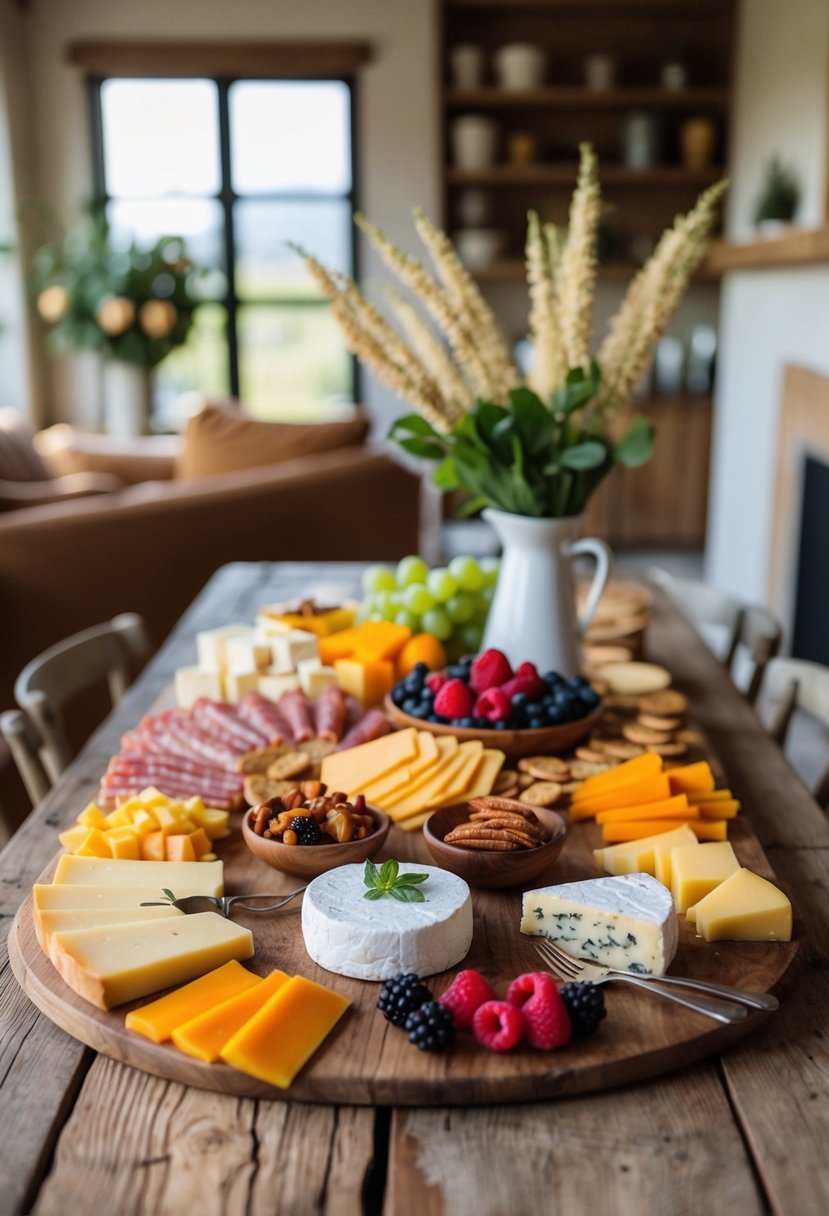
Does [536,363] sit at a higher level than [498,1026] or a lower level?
higher

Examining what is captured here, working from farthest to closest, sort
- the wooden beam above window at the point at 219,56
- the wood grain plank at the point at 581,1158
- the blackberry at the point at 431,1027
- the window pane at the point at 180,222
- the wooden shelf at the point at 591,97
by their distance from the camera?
the window pane at the point at 180,222 < the wooden beam above window at the point at 219,56 < the wooden shelf at the point at 591,97 < the blackberry at the point at 431,1027 < the wood grain plank at the point at 581,1158

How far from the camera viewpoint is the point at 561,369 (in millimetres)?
1716

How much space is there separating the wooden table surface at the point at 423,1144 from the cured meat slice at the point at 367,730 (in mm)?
592

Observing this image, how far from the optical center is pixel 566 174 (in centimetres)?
648

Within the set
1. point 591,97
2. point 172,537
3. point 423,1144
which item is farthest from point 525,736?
point 591,97

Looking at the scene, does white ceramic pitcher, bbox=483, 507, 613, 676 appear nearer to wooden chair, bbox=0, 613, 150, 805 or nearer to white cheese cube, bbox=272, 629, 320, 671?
white cheese cube, bbox=272, 629, 320, 671

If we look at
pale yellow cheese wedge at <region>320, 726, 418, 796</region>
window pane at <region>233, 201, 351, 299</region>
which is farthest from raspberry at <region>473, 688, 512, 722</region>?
window pane at <region>233, 201, 351, 299</region>

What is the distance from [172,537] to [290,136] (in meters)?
4.33

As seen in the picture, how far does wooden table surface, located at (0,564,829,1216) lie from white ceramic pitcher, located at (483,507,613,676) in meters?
0.75

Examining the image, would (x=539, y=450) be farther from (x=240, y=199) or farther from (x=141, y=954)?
(x=240, y=199)

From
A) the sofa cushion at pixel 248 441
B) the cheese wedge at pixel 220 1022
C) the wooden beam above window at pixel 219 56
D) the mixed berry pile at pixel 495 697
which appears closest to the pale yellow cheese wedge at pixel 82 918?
the cheese wedge at pixel 220 1022

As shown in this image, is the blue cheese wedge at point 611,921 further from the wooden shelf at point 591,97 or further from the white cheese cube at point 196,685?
the wooden shelf at point 591,97

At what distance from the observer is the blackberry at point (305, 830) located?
1.18 m

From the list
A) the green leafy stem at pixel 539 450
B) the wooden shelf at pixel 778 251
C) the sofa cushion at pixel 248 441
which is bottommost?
the sofa cushion at pixel 248 441
